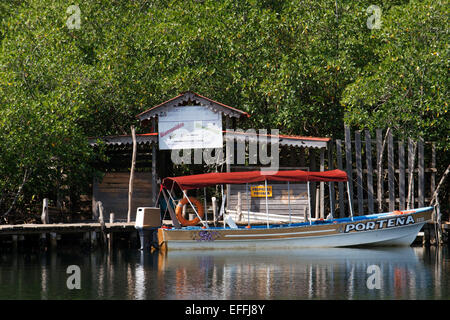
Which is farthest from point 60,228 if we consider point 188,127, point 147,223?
point 188,127

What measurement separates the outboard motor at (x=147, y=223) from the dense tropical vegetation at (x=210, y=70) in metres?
4.05

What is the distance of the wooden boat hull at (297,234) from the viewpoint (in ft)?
85.3

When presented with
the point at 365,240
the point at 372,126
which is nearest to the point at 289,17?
the point at 372,126

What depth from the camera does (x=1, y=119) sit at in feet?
88.4

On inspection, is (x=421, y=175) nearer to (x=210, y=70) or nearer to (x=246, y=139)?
(x=246, y=139)

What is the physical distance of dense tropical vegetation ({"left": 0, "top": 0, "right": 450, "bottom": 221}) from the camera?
28781mm

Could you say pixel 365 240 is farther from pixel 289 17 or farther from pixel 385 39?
pixel 289 17

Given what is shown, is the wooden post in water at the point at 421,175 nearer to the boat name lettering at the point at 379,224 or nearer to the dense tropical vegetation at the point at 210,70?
the dense tropical vegetation at the point at 210,70

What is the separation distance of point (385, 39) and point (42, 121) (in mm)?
15070

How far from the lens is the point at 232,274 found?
20625 mm

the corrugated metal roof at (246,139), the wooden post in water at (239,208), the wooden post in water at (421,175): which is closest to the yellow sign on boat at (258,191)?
the wooden post in water at (239,208)

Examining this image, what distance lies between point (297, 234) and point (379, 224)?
3070 millimetres

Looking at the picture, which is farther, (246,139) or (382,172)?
(382,172)

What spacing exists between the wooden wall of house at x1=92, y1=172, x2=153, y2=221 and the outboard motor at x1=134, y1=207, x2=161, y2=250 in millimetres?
3822
